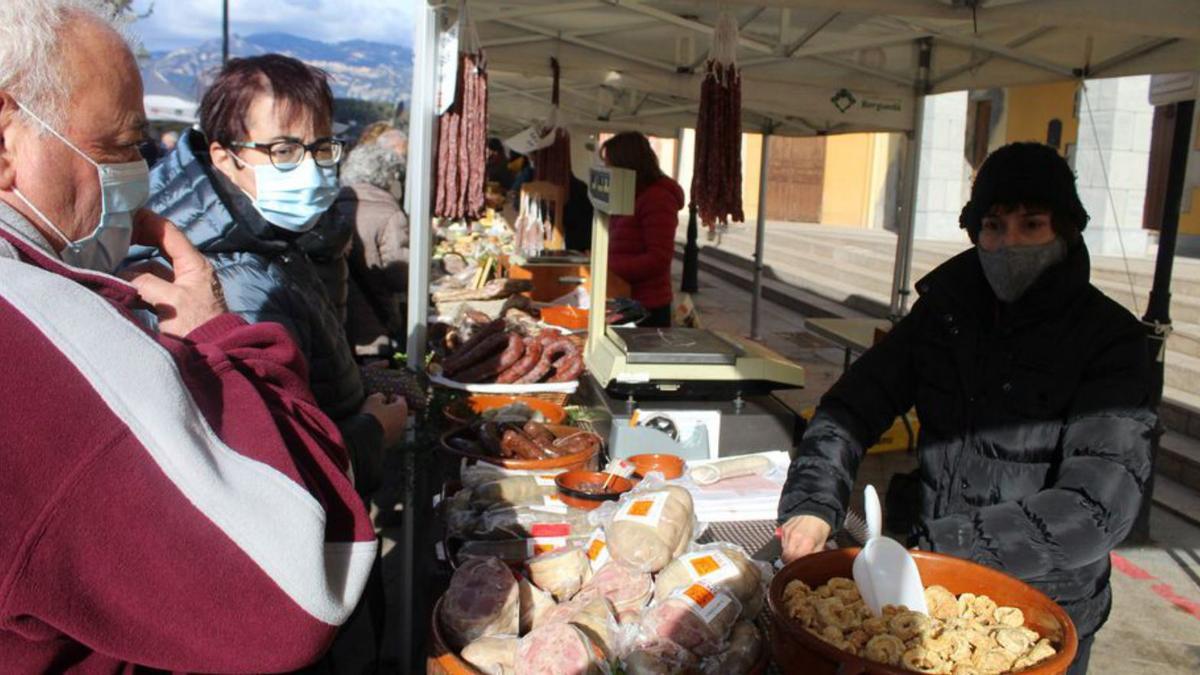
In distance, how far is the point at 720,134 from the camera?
4.16 meters

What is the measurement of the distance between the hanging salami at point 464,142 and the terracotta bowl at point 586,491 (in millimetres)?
1707

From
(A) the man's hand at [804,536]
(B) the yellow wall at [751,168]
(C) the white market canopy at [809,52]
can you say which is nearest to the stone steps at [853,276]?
(C) the white market canopy at [809,52]

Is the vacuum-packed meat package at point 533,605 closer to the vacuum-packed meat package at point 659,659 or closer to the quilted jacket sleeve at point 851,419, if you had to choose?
the vacuum-packed meat package at point 659,659

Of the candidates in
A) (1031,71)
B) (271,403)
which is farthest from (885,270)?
(271,403)

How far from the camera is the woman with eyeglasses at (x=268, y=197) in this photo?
1956 millimetres

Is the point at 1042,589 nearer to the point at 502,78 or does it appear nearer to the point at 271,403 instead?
the point at 271,403

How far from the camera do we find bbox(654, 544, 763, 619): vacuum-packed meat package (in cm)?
165

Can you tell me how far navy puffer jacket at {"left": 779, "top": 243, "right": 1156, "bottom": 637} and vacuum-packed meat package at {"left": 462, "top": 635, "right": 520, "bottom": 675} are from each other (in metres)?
0.65

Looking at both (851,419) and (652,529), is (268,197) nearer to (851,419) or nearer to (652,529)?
(652,529)

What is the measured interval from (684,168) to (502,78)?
13623 millimetres

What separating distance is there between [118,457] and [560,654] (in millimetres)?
852

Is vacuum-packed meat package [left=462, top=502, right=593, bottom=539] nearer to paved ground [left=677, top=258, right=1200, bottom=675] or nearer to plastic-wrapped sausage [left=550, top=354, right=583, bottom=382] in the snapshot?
plastic-wrapped sausage [left=550, top=354, right=583, bottom=382]

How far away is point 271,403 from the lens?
106 centimetres

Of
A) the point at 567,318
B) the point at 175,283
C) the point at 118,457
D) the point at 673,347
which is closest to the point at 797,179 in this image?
the point at 567,318
